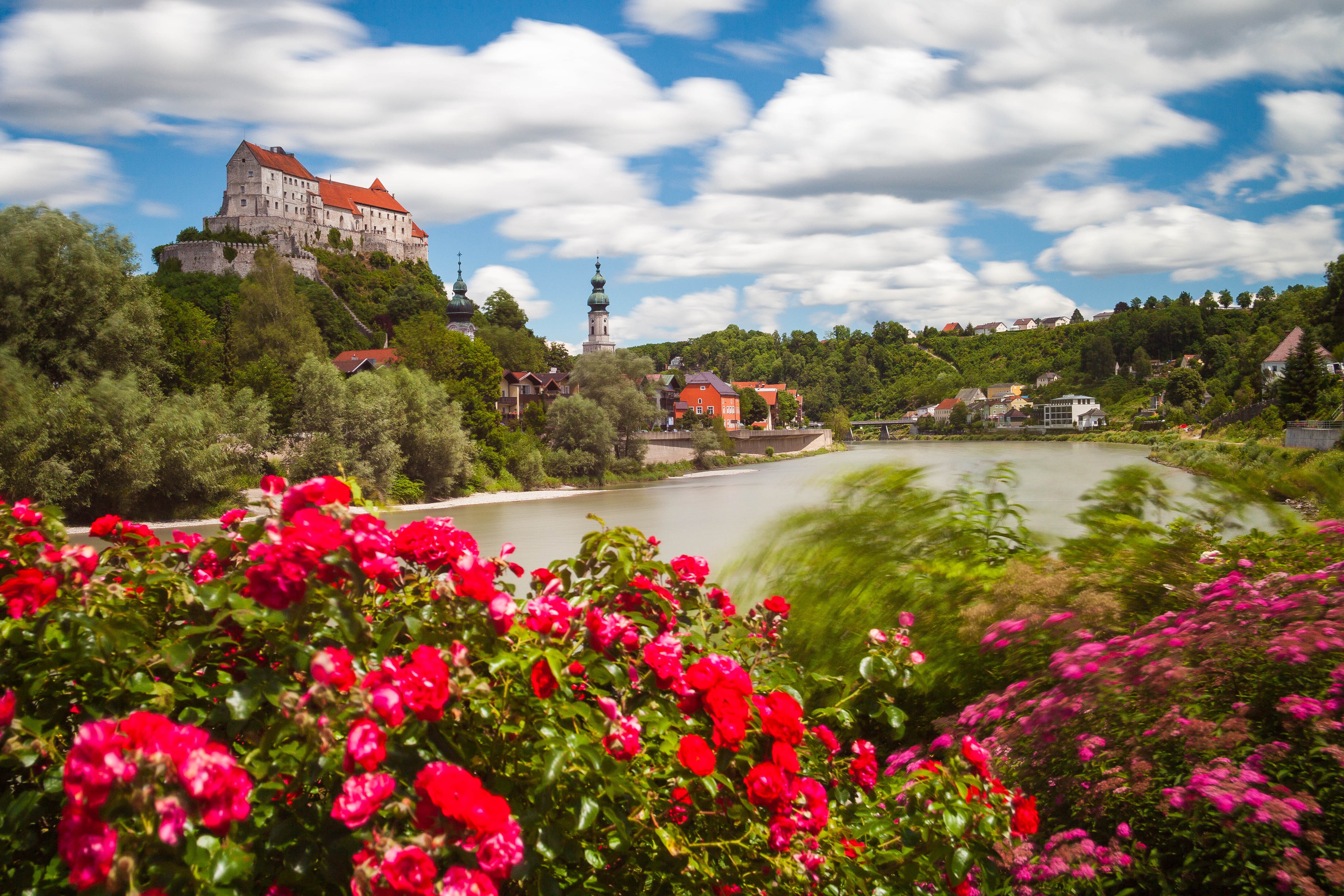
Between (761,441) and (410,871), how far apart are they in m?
57.1

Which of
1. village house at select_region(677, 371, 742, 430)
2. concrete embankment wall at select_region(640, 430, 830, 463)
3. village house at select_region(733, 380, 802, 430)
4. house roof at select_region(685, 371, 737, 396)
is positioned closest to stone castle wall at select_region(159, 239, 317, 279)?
village house at select_region(677, 371, 742, 430)

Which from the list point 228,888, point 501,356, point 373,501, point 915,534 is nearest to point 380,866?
point 228,888

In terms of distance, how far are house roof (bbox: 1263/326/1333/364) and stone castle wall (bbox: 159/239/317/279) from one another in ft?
211

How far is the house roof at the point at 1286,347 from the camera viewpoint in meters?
43.0

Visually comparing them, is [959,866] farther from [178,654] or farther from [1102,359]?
[1102,359]

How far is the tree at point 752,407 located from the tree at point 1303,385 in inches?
2090

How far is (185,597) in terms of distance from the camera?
150 centimetres

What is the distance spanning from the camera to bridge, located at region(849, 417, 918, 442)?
287 feet

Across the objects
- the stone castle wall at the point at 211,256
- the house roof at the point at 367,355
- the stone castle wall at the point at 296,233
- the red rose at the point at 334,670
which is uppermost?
the stone castle wall at the point at 296,233

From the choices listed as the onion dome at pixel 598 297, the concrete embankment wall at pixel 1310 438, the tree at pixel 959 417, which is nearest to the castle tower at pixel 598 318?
the onion dome at pixel 598 297

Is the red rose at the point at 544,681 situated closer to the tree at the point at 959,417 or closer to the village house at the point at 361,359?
the village house at the point at 361,359

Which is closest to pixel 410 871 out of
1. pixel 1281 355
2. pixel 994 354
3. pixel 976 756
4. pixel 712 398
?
pixel 976 756

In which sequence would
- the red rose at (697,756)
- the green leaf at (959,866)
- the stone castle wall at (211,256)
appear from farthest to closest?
the stone castle wall at (211,256) → the green leaf at (959,866) → the red rose at (697,756)

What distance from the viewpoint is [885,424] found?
8938 cm
